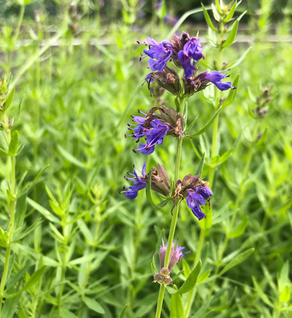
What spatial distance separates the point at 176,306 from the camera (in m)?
1.28

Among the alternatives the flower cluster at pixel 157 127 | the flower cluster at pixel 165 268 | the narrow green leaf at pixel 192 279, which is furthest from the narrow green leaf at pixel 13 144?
the narrow green leaf at pixel 192 279

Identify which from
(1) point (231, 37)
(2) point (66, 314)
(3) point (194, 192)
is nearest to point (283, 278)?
(3) point (194, 192)

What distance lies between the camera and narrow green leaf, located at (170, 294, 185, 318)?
4.11ft

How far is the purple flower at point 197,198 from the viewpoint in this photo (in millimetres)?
1127

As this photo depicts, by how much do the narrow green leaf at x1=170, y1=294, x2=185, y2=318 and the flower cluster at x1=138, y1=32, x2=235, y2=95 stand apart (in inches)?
30.5

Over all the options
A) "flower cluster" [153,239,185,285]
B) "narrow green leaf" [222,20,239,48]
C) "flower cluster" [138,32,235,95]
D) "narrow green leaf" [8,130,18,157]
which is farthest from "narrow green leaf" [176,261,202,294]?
"narrow green leaf" [222,20,239,48]

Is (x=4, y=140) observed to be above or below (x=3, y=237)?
above

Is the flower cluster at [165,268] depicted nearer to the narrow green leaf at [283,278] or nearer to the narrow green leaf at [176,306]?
the narrow green leaf at [176,306]

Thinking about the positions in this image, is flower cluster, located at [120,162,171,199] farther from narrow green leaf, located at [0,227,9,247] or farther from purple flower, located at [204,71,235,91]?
narrow green leaf, located at [0,227,9,247]

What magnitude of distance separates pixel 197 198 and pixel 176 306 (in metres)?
0.46

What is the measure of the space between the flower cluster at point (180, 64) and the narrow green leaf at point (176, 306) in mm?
775

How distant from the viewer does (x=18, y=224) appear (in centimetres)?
154

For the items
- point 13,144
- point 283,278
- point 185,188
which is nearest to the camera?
point 185,188

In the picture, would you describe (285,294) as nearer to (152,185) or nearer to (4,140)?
(152,185)
